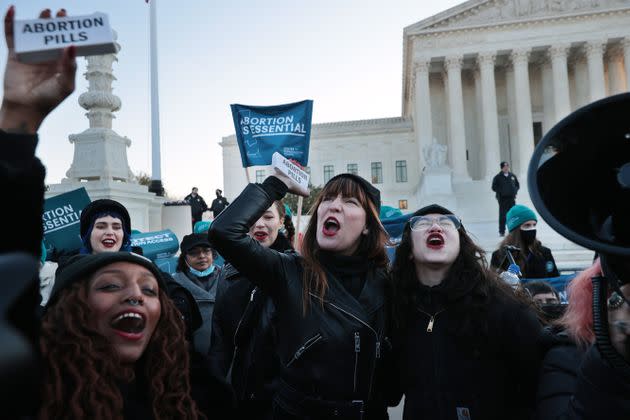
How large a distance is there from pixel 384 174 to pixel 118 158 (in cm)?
4109

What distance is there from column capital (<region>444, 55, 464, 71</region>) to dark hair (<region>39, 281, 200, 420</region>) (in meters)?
35.8

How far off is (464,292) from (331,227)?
2.46 feet

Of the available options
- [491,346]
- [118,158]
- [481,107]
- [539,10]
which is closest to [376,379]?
[491,346]

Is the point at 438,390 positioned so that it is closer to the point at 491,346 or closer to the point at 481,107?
the point at 491,346

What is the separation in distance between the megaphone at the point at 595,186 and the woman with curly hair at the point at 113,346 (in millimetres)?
1559

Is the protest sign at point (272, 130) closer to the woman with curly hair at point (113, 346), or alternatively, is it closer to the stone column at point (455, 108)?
the woman with curly hair at point (113, 346)

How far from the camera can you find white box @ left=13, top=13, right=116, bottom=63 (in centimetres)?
113

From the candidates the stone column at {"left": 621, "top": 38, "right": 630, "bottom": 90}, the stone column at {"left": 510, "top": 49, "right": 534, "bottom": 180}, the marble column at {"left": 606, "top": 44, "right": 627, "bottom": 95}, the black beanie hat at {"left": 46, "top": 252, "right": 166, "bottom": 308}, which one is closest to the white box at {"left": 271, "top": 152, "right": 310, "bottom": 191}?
the black beanie hat at {"left": 46, "top": 252, "right": 166, "bottom": 308}

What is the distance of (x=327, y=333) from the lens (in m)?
2.21

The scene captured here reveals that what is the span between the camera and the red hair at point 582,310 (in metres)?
1.65

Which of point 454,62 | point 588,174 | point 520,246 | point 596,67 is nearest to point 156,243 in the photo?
point 520,246

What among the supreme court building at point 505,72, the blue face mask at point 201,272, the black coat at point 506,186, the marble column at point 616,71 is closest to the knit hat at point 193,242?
the blue face mask at point 201,272

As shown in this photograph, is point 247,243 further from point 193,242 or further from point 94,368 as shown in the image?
point 193,242

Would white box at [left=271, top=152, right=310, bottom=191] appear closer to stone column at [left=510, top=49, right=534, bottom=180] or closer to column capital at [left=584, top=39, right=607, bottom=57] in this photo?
stone column at [left=510, top=49, right=534, bottom=180]
